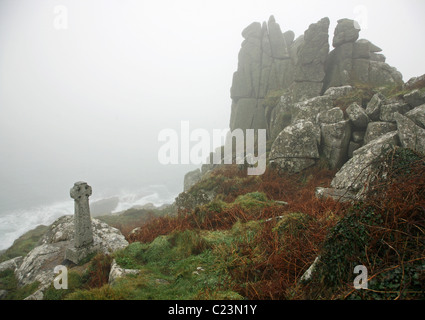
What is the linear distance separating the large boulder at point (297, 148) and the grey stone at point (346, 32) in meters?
17.3

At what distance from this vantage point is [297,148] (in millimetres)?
13016

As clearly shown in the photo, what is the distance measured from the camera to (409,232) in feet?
10.1

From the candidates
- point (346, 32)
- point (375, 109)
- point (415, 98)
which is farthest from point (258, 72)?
point (415, 98)

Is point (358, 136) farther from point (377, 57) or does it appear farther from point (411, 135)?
point (377, 57)

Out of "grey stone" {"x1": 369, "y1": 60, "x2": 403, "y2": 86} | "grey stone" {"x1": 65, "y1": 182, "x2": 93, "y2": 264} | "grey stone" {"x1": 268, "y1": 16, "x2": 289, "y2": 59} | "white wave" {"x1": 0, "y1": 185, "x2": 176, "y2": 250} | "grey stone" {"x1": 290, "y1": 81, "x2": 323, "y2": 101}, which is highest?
"grey stone" {"x1": 268, "y1": 16, "x2": 289, "y2": 59}

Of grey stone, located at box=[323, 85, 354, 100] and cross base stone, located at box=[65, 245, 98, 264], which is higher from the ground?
grey stone, located at box=[323, 85, 354, 100]

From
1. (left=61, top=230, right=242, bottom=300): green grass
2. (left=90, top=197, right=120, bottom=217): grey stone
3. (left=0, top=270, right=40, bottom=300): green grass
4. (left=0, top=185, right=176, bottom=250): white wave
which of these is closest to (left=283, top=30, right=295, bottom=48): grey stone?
(left=61, top=230, right=242, bottom=300): green grass

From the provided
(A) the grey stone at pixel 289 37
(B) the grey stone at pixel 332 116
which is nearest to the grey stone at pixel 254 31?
(A) the grey stone at pixel 289 37

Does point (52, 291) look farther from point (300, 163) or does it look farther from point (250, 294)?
point (300, 163)

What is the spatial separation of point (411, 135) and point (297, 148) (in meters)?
5.16

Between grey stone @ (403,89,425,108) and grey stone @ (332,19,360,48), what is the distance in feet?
50.4

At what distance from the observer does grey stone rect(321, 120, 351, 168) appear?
39.9ft

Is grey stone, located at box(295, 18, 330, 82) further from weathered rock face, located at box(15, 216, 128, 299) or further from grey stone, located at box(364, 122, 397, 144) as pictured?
weathered rock face, located at box(15, 216, 128, 299)
